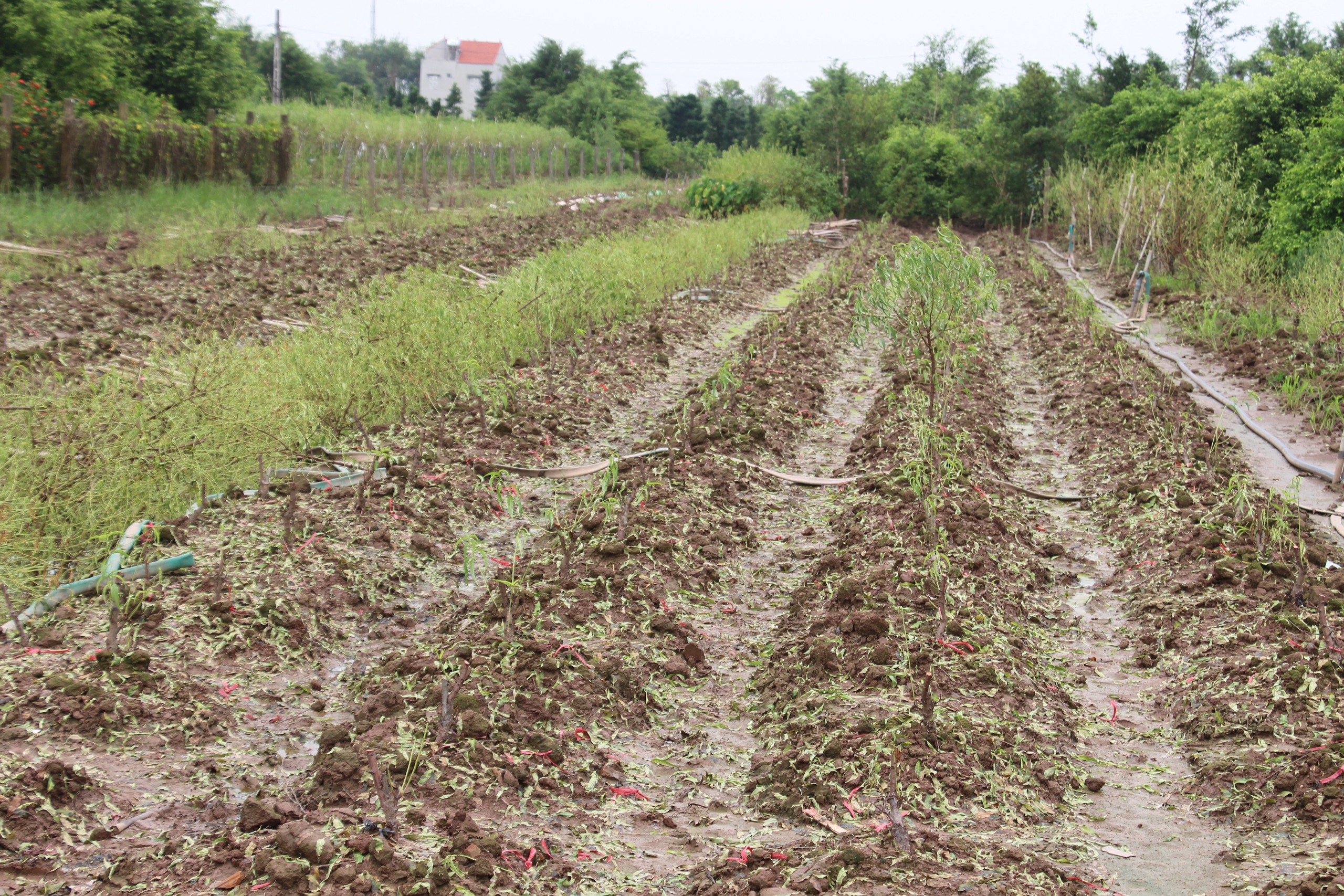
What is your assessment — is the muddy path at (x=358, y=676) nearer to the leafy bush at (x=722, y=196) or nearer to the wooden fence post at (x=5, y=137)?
the wooden fence post at (x=5, y=137)

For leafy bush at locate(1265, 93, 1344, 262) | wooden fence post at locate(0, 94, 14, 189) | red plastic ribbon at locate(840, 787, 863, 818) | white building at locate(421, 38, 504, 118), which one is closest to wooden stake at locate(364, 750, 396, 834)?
red plastic ribbon at locate(840, 787, 863, 818)

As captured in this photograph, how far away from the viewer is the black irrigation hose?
7.06 metres

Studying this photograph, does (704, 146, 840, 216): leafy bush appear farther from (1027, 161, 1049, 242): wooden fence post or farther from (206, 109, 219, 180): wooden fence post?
(206, 109, 219, 180): wooden fence post

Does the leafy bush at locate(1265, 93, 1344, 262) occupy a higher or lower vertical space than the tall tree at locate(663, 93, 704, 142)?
lower

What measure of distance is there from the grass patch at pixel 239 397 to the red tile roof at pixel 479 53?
3075 inches

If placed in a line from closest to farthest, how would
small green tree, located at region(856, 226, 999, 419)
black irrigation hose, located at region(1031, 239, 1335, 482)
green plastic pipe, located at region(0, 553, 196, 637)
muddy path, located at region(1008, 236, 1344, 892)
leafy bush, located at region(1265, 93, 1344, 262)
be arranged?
muddy path, located at region(1008, 236, 1344, 892)
green plastic pipe, located at region(0, 553, 196, 637)
black irrigation hose, located at region(1031, 239, 1335, 482)
small green tree, located at region(856, 226, 999, 419)
leafy bush, located at region(1265, 93, 1344, 262)

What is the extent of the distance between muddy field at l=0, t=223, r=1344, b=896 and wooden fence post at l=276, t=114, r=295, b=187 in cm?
1470

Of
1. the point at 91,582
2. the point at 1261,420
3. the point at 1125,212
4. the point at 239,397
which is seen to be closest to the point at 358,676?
the point at 91,582

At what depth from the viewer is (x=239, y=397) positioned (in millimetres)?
6453

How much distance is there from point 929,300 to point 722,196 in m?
17.6

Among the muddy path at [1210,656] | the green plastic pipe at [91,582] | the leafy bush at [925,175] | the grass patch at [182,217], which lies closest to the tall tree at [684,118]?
the leafy bush at [925,175]

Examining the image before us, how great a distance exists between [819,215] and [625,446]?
2001 centimetres

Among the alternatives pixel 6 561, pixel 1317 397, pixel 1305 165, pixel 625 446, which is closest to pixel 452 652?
pixel 6 561

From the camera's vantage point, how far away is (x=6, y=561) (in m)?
4.53
